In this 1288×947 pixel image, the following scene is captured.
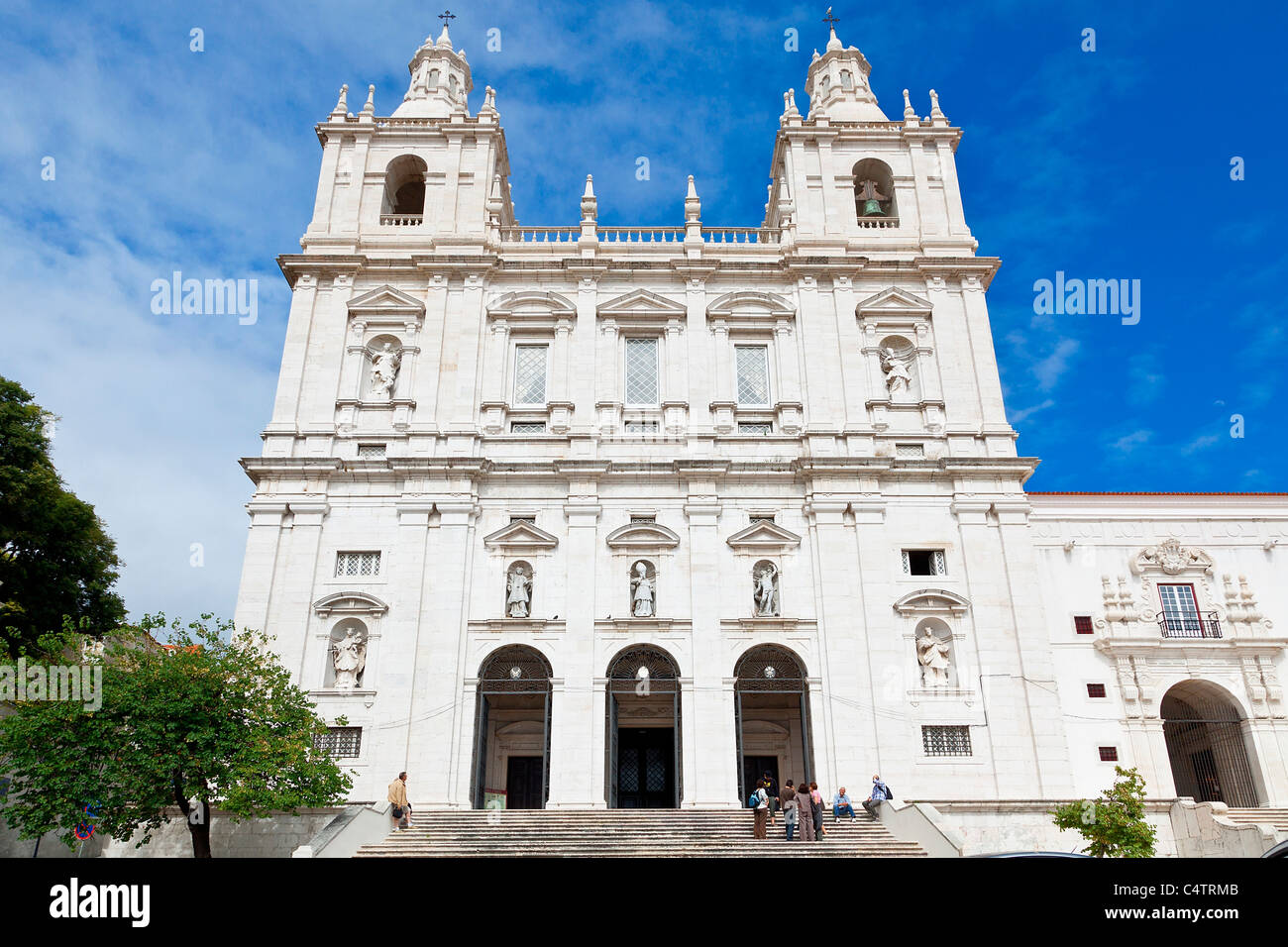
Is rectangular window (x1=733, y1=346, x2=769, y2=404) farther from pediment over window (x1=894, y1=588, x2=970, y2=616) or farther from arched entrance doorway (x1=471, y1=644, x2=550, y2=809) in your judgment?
arched entrance doorway (x1=471, y1=644, x2=550, y2=809)

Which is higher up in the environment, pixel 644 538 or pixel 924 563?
pixel 644 538

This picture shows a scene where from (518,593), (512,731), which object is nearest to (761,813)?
(518,593)

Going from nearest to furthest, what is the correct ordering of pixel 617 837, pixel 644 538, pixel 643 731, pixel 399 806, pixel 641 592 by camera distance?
pixel 617 837 < pixel 399 806 < pixel 641 592 < pixel 644 538 < pixel 643 731

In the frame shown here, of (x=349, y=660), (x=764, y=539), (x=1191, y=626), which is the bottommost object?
(x=349, y=660)

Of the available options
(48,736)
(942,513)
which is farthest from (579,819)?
(942,513)

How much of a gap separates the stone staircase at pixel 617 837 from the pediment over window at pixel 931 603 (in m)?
5.92

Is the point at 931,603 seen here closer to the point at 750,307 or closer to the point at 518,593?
the point at 750,307

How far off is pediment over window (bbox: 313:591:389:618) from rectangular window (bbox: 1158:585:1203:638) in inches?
913

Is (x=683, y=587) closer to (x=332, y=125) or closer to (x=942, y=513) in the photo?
(x=942, y=513)

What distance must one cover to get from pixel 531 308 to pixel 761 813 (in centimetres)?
1761

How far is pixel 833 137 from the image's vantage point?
3375cm

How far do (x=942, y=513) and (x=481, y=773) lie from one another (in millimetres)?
15261

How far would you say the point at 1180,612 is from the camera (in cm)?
2859
